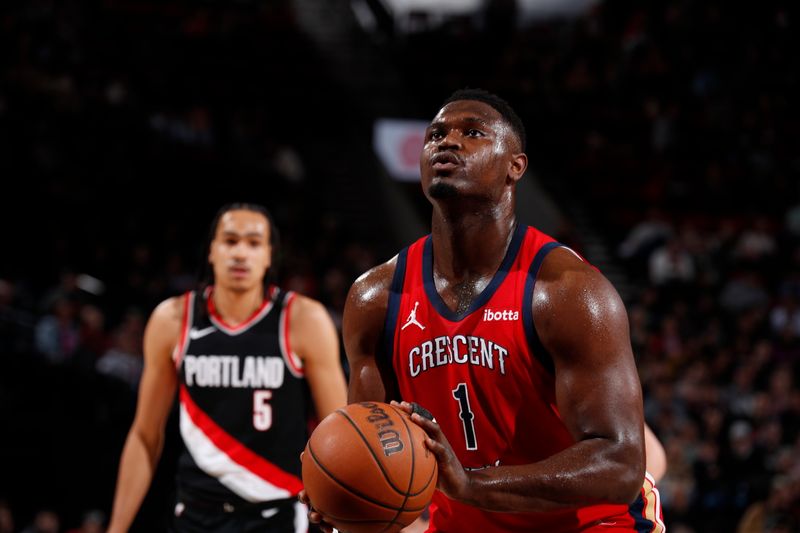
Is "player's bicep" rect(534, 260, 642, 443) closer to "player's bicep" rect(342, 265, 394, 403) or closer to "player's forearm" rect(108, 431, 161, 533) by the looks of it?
"player's bicep" rect(342, 265, 394, 403)

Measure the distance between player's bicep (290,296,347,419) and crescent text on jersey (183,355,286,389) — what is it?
0.12 meters

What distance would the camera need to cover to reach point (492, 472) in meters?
2.39

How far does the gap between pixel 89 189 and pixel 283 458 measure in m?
7.38

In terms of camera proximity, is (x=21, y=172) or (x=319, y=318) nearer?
(x=319, y=318)

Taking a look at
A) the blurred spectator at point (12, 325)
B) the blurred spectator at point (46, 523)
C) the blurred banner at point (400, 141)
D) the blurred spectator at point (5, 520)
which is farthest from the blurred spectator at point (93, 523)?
the blurred banner at point (400, 141)

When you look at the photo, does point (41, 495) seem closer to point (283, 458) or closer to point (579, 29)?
point (283, 458)

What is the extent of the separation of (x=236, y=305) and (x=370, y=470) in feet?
7.28

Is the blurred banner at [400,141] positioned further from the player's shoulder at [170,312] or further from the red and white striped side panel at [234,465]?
the red and white striped side panel at [234,465]

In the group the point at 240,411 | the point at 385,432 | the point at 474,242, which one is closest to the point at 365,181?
the point at 240,411

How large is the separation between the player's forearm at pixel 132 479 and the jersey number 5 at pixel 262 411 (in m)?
0.48

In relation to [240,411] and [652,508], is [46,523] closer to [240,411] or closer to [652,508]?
[240,411]

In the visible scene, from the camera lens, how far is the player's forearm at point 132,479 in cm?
421

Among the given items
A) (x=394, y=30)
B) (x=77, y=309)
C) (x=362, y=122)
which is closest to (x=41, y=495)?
(x=77, y=309)

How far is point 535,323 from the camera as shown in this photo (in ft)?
8.59
